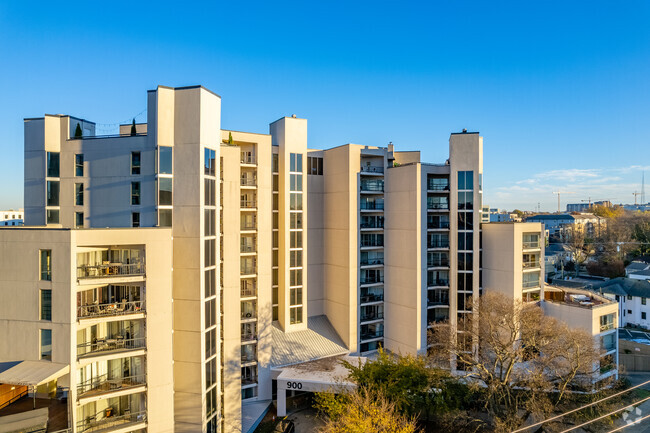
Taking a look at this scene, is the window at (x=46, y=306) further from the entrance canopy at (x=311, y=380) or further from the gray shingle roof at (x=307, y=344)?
the gray shingle roof at (x=307, y=344)

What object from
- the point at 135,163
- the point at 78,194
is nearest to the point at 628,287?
the point at 135,163

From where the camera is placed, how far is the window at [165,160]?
1966 cm

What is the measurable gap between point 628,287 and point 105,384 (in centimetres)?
6235

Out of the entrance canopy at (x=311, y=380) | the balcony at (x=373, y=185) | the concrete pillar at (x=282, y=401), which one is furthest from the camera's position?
the balcony at (x=373, y=185)

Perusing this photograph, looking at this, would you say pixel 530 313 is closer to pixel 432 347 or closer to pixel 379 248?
pixel 432 347

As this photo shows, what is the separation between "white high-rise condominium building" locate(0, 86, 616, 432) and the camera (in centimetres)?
1670

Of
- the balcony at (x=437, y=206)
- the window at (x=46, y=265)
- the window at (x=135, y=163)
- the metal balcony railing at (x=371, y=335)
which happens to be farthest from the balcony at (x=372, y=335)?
the window at (x=46, y=265)

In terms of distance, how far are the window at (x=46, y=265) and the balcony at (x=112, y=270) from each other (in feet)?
3.72

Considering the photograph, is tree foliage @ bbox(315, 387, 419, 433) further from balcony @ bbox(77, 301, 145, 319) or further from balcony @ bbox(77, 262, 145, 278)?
balcony @ bbox(77, 262, 145, 278)

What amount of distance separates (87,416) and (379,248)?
80.0 ft

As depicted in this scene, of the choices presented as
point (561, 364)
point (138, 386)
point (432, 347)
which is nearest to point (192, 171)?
point (138, 386)

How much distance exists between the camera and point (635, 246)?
73.1 metres

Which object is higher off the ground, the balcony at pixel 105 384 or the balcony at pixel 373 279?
the balcony at pixel 373 279

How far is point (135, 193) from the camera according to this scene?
806 inches
